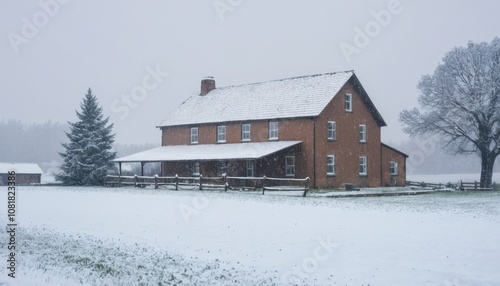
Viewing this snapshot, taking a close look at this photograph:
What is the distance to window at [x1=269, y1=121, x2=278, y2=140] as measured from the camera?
39.6 metres

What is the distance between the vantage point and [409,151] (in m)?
163

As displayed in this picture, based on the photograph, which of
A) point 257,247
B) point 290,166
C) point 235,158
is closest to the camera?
point 257,247

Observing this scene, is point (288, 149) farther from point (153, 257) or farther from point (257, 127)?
point (153, 257)

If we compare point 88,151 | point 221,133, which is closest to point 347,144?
point 221,133

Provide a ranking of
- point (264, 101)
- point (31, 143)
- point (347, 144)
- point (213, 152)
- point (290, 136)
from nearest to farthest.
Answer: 1. point (290, 136)
2. point (347, 144)
3. point (213, 152)
4. point (264, 101)
5. point (31, 143)

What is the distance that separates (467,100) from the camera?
41.3 m

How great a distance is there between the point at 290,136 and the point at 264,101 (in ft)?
15.9

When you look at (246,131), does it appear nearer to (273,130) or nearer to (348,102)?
(273,130)

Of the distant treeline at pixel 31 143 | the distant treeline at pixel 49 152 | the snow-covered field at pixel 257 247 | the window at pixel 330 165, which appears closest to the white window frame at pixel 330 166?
the window at pixel 330 165

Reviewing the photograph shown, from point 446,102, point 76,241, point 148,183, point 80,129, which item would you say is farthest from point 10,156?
point 76,241

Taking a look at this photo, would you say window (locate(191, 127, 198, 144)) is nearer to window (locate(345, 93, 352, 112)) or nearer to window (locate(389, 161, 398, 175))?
window (locate(345, 93, 352, 112))

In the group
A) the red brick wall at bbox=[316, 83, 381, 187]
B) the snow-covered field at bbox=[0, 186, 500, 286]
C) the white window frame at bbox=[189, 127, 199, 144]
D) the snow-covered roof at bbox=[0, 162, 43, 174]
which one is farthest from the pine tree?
the snow-covered roof at bbox=[0, 162, 43, 174]

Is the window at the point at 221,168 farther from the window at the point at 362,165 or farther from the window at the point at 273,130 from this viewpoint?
the window at the point at 362,165

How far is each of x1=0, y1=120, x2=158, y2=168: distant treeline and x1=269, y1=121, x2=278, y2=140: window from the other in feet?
396
